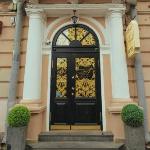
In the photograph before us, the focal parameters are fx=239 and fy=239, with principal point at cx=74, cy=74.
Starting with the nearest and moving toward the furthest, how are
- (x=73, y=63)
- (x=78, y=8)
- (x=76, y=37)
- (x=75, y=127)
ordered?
(x=75, y=127) < (x=78, y=8) < (x=73, y=63) < (x=76, y=37)

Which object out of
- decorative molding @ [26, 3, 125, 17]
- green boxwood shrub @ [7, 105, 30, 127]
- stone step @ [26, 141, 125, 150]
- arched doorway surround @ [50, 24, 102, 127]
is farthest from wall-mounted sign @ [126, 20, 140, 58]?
green boxwood shrub @ [7, 105, 30, 127]

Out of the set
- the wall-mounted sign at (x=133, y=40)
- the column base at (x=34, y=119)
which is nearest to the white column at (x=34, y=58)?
the column base at (x=34, y=119)

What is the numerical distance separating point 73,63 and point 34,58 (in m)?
1.43

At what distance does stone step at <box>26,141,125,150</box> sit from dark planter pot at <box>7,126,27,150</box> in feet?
0.85

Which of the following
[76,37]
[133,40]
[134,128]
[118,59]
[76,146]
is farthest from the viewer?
[76,37]

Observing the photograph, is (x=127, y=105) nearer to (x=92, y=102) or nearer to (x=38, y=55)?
(x=92, y=102)

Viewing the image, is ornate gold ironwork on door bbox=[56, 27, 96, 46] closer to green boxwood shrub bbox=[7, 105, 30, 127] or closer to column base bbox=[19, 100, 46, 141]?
column base bbox=[19, 100, 46, 141]

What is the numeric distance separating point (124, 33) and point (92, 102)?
277 cm

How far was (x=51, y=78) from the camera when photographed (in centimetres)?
845

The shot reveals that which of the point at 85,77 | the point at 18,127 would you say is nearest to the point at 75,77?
the point at 85,77

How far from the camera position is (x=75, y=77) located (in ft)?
27.8

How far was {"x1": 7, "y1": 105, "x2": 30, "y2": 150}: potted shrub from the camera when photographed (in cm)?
668

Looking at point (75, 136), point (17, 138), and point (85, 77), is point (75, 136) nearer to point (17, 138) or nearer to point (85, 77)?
point (17, 138)

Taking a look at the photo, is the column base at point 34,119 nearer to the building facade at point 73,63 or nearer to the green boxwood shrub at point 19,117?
the building facade at point 73,63
